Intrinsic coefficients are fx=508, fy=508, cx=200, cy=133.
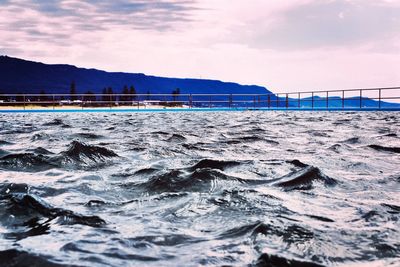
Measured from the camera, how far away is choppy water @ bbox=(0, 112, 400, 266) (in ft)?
5.93

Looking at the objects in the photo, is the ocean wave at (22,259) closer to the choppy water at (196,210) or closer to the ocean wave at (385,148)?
the choppy water at (196,210)

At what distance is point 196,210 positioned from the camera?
2521mm

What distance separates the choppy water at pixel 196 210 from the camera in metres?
1.81

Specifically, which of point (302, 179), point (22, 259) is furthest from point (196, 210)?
point (302, 179)

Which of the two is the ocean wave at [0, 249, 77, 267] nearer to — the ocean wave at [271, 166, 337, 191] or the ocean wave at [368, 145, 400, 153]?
the ocean wave at [271, 166, 337, 191]

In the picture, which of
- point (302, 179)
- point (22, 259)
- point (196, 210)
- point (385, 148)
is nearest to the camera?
point (22, 259)

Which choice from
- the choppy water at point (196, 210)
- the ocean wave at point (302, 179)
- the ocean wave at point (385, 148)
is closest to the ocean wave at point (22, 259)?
the choppy water at point (196, 210)

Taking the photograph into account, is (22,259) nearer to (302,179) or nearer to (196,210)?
(196,210)

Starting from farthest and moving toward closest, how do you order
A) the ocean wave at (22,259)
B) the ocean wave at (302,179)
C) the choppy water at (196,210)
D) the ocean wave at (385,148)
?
1. the ocean wave at (385,148)
2. the ocean wave at (302,179)
3. the choppy water at (196,210)
4. the ocean wave at (22,259)

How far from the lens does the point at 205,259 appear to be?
1.74 m

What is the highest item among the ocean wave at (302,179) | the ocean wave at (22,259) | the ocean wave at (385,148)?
the ocean wave at (22,259)

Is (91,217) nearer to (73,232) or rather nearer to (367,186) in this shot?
(73,232)

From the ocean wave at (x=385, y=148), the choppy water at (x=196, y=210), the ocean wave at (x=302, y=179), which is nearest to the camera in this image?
the choppy water at (x=196, y=210)

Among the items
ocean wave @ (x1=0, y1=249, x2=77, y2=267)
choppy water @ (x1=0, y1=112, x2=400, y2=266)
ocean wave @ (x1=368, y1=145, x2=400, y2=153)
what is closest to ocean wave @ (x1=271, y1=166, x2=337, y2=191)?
choppy water @ (x1=0, y1=112, x2=400, y2=266)
